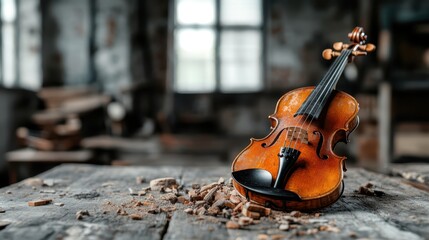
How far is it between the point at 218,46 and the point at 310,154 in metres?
4.58

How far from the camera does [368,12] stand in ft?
19.7

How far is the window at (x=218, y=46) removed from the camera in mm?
6035

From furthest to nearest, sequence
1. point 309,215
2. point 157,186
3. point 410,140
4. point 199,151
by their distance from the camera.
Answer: point 410,140 < point 199,151 < point 157,186 < point 309,215

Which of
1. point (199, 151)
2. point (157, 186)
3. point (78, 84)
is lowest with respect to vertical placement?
point (199, 151)

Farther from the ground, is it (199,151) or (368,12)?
(368,12)

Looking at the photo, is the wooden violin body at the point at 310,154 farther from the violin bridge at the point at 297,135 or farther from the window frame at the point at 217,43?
the window frame at the point at 217,43

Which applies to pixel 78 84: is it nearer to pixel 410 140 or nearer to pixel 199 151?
pixel 199 151

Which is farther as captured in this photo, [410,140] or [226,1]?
[410,140]

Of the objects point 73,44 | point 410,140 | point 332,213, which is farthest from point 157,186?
point 410,140

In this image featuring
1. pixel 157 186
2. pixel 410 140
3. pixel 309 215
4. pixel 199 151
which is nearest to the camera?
pixel 309 215

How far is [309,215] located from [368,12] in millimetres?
5225

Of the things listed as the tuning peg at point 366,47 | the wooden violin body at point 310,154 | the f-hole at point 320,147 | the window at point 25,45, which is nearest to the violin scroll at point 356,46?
the tuning peg at point 366,47

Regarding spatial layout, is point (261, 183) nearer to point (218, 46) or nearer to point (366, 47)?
point (366, 47)

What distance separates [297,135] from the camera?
175 cm
